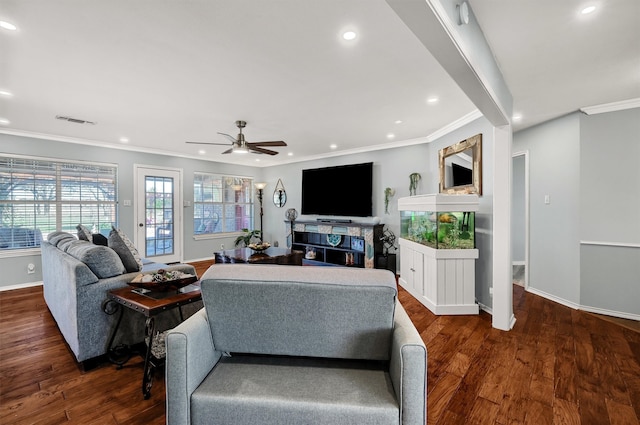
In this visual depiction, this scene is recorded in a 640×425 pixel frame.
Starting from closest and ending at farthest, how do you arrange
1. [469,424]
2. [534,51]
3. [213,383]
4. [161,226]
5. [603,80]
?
1. [213,383]
2. [469,424]
3. [534,51]
4. [603,80]
5. [161,226]

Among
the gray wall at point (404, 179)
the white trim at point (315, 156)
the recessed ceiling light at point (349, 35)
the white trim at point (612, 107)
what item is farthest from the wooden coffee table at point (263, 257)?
the white trim at point (612, 107)

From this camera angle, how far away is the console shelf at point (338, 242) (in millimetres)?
5156

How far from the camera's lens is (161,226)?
5957 millimetres

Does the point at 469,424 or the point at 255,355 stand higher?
the point at 255,355

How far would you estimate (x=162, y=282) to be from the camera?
2.02 meters

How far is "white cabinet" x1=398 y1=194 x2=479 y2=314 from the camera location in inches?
130

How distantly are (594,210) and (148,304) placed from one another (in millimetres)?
4603

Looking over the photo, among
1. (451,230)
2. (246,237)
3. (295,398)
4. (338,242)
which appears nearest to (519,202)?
(451,230)

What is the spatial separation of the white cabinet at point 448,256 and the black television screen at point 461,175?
0.53m

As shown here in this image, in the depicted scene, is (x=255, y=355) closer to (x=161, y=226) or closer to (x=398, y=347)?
(x=398, y=347)

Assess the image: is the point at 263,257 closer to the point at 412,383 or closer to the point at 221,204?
the point at 412,383

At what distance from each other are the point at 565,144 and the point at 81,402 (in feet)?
17.4

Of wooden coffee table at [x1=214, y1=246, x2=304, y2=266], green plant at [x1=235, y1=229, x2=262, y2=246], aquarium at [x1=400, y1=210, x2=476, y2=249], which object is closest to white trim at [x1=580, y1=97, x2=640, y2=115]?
aquarium at [x1=400, y1=210, x2=476, y2=249]

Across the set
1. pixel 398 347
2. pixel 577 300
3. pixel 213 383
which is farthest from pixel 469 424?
pixel 577 300
